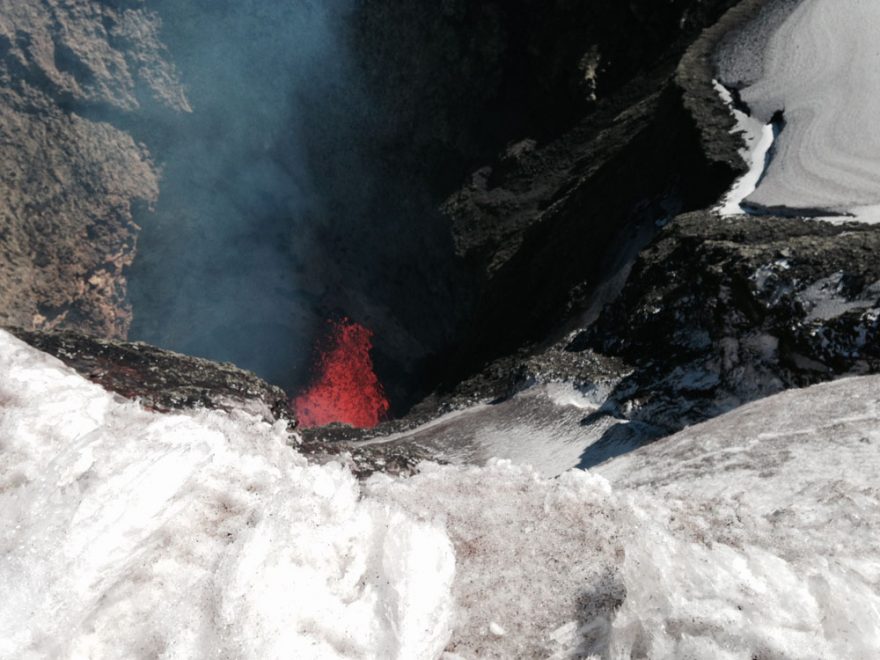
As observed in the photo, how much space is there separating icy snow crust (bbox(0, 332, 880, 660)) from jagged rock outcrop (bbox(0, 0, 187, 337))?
64.6 feet

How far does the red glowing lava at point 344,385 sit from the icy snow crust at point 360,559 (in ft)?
58.2

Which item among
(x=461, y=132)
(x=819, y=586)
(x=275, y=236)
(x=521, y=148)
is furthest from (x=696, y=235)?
(x=275, y=236)

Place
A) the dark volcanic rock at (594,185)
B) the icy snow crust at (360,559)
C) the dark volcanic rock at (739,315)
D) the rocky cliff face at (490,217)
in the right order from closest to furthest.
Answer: the icy snow crust at (360,559) → the dark volcanic rock at (739,315) → the rocky cliff face at (490,217) → the dark volcanic rock at (594,185)

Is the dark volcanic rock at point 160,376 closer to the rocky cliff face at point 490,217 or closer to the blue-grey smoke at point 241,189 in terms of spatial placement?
the rocky cliff face at point 490,217

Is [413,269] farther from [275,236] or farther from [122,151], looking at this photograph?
[122,151]

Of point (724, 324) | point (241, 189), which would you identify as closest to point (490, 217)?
point (724, 324)

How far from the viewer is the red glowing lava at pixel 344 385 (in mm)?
20897

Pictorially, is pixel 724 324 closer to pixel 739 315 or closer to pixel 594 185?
pixel 739 315

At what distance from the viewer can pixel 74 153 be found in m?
20.9

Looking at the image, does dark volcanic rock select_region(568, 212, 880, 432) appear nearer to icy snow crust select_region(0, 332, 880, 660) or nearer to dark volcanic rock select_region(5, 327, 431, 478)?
dark volcanic rock select_region(5, 327, 431, 478)


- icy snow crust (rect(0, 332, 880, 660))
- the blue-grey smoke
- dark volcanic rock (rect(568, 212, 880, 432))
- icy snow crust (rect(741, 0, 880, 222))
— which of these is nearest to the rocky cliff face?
dark volcanic rock (rect(568, 212, 880, 432))

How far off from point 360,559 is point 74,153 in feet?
75.5

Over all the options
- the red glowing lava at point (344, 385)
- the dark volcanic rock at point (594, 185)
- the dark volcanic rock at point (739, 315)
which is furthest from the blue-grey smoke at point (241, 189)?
the dark volcanic rock at point (739, 315)

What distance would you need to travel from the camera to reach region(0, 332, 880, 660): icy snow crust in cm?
186
